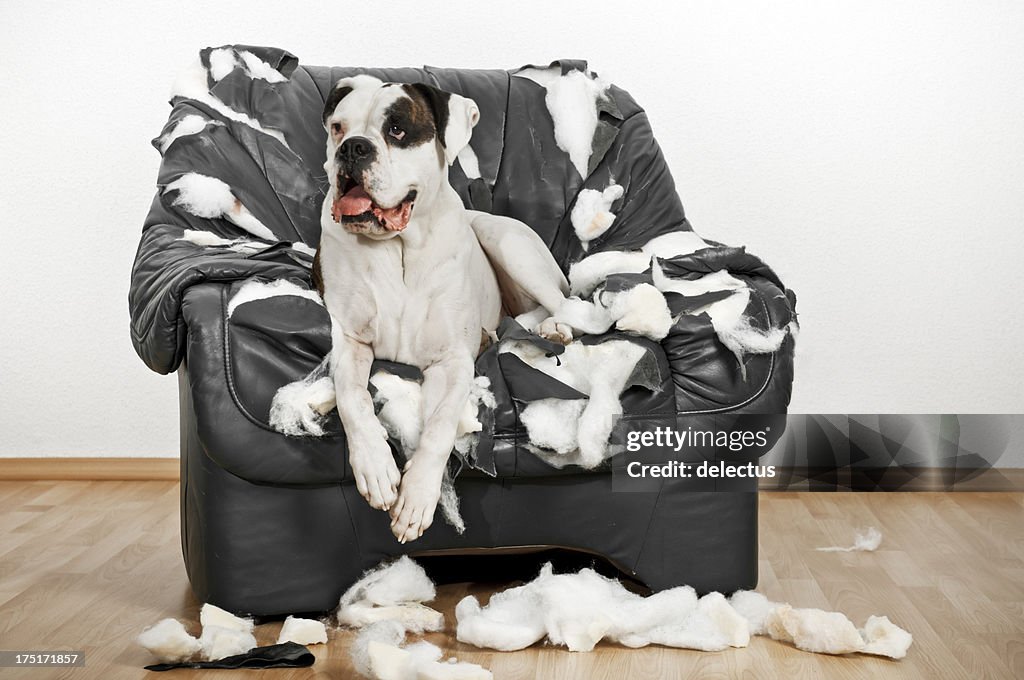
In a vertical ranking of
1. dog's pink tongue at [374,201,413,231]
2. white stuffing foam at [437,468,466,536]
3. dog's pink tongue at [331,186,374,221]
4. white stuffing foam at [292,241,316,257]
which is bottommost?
white stuffing foam at [437,468,466,536]

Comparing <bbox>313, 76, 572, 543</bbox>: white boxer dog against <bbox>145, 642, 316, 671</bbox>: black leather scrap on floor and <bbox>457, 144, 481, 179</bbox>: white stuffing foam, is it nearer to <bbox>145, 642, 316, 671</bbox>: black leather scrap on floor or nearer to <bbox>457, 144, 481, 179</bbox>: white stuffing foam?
<bbox>145, 642, 316, 671</bbox>: black leather scrap on floor

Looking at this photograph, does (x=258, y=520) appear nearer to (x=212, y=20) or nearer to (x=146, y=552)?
(x=146, y=552)

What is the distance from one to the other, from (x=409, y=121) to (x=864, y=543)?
157cm

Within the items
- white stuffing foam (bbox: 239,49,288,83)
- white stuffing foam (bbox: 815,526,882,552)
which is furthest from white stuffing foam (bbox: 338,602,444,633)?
white stuffing foam (bbox: 239,49,288,83)

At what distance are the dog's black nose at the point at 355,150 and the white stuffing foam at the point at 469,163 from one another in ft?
2.79

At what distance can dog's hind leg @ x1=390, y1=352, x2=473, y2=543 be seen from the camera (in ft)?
6.61

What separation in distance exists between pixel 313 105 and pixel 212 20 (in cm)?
74

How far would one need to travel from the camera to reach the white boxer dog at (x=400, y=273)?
6.70ft

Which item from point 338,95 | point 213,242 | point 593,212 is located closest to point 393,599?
point 213,242

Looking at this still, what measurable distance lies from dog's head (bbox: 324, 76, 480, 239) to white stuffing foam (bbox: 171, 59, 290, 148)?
0.62 meters

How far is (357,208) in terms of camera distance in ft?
7.04

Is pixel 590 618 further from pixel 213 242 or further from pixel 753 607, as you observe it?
pixel 213 242

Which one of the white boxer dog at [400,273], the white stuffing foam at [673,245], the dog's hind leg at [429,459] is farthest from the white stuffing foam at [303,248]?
the white stuffing foam at [673,245]

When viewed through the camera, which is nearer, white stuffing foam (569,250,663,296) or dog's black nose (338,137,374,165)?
dog's black nose (338,137,374,165)
